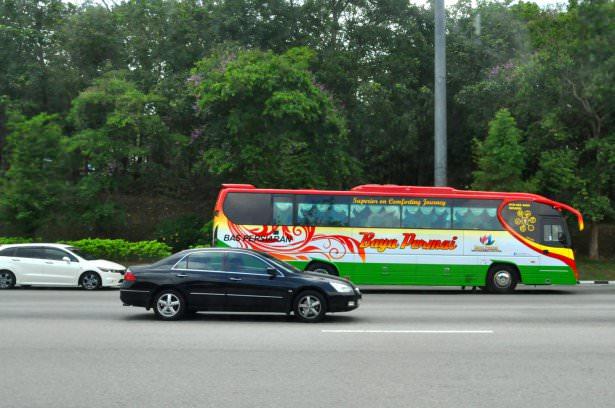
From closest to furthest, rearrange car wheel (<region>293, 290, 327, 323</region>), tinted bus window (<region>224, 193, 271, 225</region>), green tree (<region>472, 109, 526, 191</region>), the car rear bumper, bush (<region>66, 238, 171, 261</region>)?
1. car wheel (<region>293, 290, 327, 323</region>)
2. the car rear bumper
3. tinted bus window (<region>224, 193, 271, 225</region>)
4. bush (<region>66, 238, 171, 261</region>)
5. green tree (<region>472, 109, 526, 191</region>)

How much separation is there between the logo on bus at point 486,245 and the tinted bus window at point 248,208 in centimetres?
636

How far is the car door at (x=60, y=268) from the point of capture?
67.7 feet

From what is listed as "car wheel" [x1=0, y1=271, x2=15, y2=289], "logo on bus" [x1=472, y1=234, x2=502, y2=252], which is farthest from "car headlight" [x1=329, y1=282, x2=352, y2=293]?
"car wheel" [x1=0, y1=271, x2=15, y2=289]

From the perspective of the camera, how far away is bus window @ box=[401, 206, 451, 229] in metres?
21.2

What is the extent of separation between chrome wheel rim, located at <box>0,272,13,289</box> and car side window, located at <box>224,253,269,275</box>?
1028 centimetres

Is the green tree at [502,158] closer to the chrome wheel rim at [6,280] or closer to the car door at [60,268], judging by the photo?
the car door at [60,268]

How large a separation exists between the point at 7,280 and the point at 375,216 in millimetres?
11083

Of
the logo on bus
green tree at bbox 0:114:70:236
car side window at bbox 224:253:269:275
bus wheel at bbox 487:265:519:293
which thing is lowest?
bus wheel at bbox 487:265:519:293

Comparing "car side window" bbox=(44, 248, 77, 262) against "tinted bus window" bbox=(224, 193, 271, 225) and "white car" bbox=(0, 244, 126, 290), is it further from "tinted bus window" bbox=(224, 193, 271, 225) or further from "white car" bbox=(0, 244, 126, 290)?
"tinted bus window" bbox=(224, 193, 271, 225)

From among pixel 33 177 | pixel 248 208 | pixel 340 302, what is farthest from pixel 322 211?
pixel 33 177

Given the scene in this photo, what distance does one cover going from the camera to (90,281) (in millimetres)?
20797

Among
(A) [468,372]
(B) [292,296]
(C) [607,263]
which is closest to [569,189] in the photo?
(C) [607,263]

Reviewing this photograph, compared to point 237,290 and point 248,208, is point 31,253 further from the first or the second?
point 237,290

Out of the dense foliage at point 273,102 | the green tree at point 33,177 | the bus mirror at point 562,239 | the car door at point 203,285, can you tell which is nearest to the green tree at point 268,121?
the dense foliage at point 273,102
